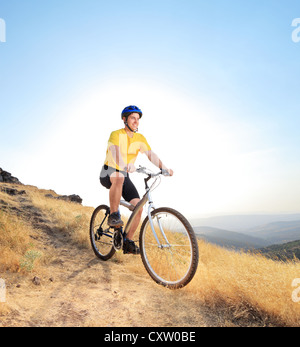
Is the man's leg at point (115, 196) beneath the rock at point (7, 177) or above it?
beneath

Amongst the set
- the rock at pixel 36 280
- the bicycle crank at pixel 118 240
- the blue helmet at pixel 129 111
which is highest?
the blue helmet at pixel 129 111

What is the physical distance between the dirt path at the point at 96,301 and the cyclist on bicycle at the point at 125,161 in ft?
2.19

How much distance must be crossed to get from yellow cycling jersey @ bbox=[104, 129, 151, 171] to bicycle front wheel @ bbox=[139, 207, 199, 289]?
1.25 meters

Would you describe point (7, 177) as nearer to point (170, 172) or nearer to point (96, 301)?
point (170, 172)

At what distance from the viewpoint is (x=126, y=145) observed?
15.1 feet

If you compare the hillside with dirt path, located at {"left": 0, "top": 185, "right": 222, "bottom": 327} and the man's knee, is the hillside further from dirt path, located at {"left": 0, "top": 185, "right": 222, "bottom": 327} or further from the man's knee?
the man's knee

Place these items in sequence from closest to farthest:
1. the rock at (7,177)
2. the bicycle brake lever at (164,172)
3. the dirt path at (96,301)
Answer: the dirt path at (96,301), the bicycle brake lever at (164,172), the rock at (7,177)

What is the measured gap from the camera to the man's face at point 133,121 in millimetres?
4586

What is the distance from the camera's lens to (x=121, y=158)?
14.2ft

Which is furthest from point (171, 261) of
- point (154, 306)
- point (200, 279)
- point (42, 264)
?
point (42, 264)

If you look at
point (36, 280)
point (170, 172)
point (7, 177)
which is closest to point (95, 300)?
point (36, 280)

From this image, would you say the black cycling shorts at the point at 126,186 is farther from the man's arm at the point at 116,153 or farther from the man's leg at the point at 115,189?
the man's arm at the point at 116,153

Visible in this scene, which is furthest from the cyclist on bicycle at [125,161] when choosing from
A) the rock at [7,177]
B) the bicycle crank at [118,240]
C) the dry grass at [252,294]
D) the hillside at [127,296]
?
the rock at [7,177]
